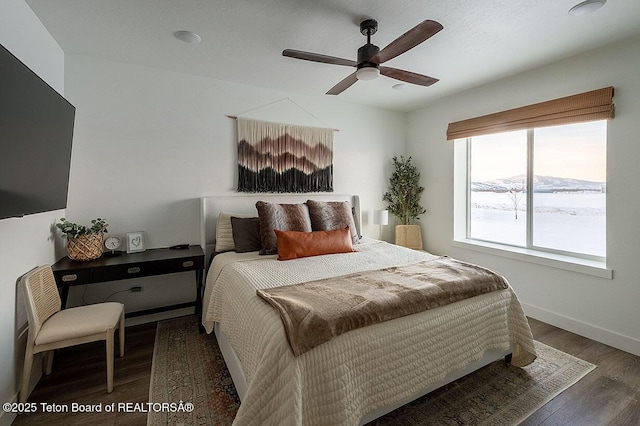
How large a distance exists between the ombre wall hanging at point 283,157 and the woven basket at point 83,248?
1457 mm

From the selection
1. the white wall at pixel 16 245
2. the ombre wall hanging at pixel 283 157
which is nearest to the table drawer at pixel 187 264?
the white wall at pixel 16 245

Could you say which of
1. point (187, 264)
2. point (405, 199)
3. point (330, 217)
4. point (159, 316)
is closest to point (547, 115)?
point (405, 199)

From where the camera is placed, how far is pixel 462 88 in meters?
3.58

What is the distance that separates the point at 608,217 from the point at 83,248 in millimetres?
4544

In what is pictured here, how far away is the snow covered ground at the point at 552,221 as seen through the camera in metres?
2.73

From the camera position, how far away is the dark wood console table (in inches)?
88.0

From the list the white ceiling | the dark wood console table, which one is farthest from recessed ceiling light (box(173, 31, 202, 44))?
the dark wood console table

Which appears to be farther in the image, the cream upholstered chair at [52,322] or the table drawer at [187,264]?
the table drawer at [187,264]

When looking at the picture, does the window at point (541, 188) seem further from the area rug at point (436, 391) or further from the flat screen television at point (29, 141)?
the flat screen television at point (29, 141)

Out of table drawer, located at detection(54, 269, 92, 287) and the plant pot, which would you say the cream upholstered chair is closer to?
table drawer, located at detection(54, 269, 92, 287)

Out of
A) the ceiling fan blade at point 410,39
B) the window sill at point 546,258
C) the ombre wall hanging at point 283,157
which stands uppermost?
the ceiling fan blade at point 410,39

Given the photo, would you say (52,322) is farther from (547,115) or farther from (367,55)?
(547,115)

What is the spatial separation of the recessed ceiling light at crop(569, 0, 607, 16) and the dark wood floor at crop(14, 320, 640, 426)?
2545 millimetres

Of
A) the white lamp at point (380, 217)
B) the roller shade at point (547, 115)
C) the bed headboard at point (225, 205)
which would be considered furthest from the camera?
the white lamp at point (380, 217)
